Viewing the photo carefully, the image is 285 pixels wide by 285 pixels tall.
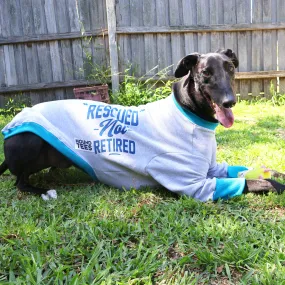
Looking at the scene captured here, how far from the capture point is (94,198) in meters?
2.48

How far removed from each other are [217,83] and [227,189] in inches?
27.5

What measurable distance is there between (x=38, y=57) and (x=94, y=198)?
510 cm

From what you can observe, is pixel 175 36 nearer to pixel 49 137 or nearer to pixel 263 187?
pixel 49 137

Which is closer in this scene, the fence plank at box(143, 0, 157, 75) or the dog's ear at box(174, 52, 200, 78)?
the dog's ear at box(174, 52, 200, 78)

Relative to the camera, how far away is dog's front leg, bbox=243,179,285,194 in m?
2.38

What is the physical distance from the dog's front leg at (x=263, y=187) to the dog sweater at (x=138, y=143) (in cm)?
6

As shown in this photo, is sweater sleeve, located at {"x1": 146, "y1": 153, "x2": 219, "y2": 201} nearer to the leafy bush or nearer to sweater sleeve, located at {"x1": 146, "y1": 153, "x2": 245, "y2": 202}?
sweater sleeve, located at {"x1": 146, "y1": 153, "x2": 245, "y2": 202}

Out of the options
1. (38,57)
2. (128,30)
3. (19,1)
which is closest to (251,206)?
(128,30)

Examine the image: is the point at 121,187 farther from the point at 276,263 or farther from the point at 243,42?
the point at 243,42

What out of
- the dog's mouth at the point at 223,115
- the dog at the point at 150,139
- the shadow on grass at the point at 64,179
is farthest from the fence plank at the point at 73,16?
the dog's mouth at the point at 223,115

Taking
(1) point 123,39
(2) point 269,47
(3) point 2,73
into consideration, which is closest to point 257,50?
(2) point 269,47

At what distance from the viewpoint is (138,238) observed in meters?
1.88

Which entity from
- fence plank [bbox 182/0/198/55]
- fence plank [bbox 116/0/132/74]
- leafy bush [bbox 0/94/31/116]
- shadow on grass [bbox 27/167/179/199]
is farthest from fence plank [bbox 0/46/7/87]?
shadow on grass [bbox 27/167/179/199]

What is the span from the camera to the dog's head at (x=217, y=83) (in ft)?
7.72
